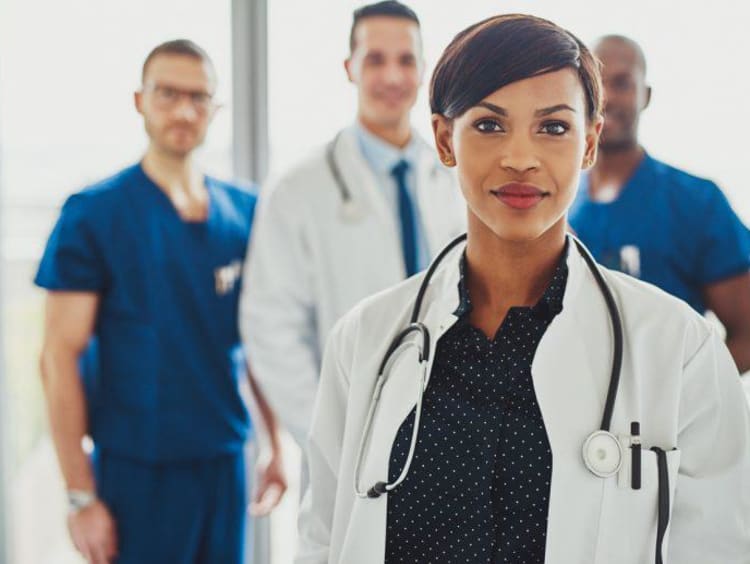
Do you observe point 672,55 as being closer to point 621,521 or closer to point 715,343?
point 715,343

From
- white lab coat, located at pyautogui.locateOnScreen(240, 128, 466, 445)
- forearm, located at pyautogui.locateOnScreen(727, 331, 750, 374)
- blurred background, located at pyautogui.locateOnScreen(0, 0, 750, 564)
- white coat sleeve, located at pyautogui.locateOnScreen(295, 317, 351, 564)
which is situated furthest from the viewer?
blurred background, located at pyautogui.locateOnScreen(0, 0, 750, 564)

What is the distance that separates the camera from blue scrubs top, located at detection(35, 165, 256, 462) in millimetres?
1659

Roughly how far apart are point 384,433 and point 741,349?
0.86 metres

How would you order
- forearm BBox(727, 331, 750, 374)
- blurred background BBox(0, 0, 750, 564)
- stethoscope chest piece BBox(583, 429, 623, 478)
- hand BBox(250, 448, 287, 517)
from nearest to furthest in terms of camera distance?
stethoscope chest piece BBox(583, 429, 623, 478) < forearm BBox(727, 331, 750, 374) < hand BBox(250, 448, 287, 517) < blurred background BBox(0, 0, 750, 564)

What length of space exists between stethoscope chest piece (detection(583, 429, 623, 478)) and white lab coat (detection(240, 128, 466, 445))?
→ 2.65 ft

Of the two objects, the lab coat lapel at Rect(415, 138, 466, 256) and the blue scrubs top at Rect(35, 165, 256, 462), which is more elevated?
the lab coat lapel at Rect(415, 138, 466, 256)

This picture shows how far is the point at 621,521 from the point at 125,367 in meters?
1.16

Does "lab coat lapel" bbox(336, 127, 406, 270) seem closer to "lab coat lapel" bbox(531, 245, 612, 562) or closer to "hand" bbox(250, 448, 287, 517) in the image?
"hand" bbox(250, 448, 287, 517)

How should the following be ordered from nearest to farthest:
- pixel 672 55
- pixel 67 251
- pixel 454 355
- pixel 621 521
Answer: pixel 621 521 → pixel 454 355 → pixel 67 251 → pixel 672 55

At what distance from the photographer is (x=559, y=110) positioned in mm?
810

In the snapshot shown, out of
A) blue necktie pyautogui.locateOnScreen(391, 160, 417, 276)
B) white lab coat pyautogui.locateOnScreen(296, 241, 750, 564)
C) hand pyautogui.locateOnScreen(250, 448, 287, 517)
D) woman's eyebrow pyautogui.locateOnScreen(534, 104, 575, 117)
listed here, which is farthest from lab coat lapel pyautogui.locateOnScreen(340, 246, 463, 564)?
hand pyautogui.locateOnScreen(250, 448, 287, 517)

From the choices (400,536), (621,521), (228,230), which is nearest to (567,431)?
(621,521)

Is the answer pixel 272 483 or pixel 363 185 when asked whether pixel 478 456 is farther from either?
pixel 272 483

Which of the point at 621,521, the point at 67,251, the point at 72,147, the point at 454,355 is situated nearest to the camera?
the point at 621,521
